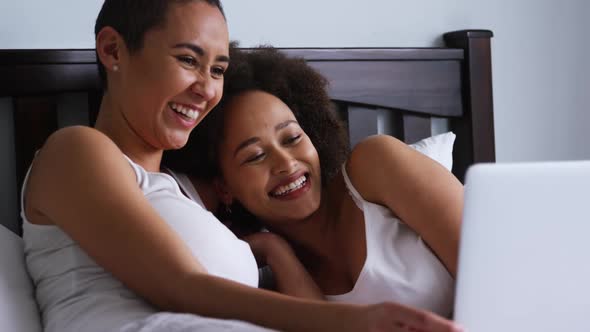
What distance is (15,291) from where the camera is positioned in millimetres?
1309

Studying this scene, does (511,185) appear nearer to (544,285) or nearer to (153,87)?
(544,285)

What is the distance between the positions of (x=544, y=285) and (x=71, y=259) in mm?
736

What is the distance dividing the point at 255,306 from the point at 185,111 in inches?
20.0

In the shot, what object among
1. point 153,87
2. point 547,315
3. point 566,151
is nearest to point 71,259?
point 153,87

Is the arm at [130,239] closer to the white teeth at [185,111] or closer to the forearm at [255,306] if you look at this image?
the forearm at [255,306]

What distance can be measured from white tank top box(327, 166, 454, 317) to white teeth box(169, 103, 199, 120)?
34 centimetres

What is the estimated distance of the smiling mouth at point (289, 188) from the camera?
1.53m

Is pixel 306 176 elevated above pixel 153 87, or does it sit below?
below

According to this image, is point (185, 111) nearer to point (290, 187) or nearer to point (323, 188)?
point (290, 187)

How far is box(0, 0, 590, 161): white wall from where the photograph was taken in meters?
2.07

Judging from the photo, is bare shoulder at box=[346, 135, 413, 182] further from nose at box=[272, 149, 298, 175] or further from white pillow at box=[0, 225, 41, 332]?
white pillow at box=[0, 225, 41, 332]

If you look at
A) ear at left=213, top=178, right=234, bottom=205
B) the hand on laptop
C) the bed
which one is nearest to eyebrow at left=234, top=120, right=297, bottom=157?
ear at left=213, top=178, right=234, bottom=205

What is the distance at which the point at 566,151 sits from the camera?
2641 mm

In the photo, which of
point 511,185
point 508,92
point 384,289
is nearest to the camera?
point 511,185
